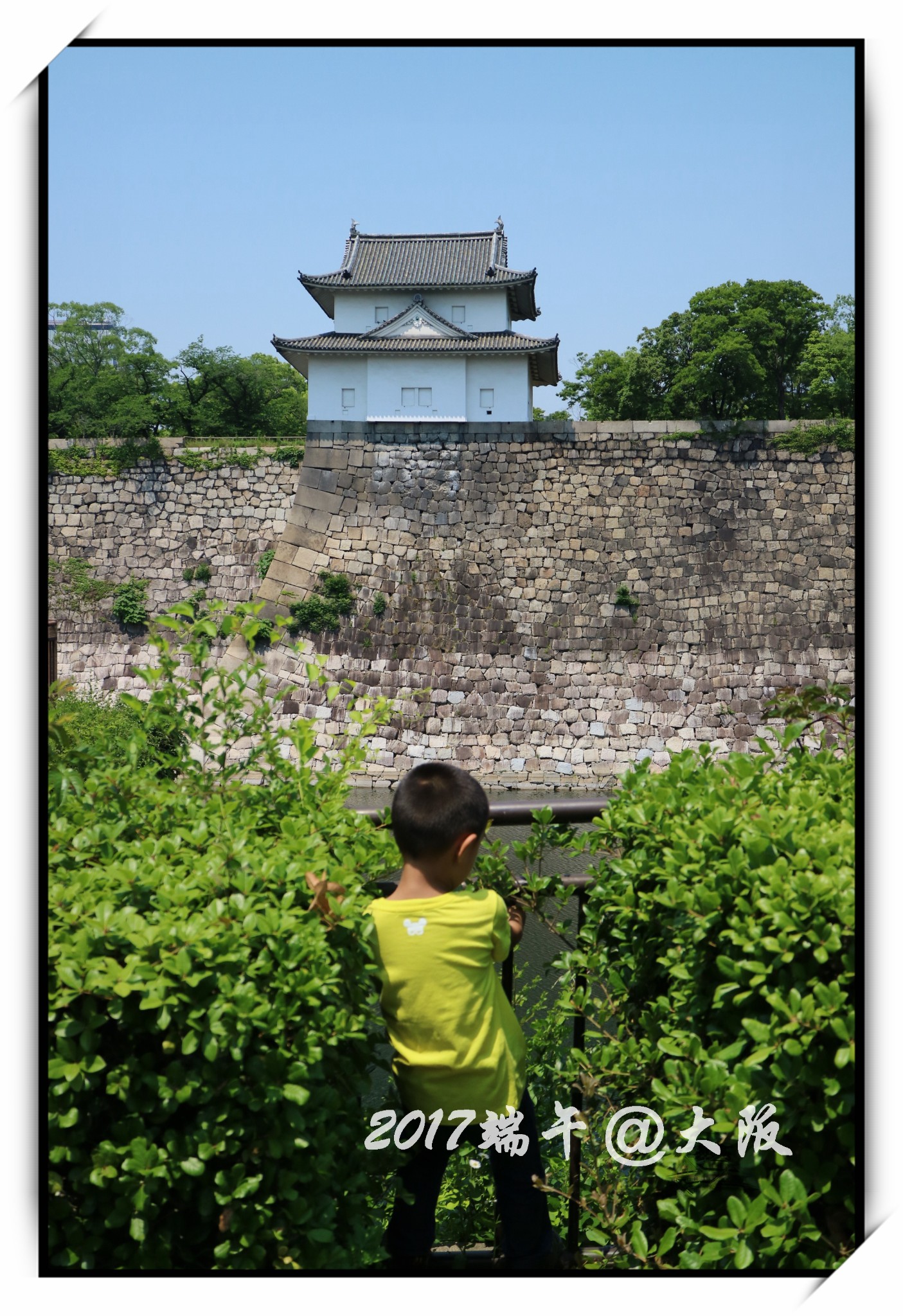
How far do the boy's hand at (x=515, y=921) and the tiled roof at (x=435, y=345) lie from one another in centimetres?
1214

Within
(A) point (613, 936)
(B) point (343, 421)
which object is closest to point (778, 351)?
(B) point (343, 421)

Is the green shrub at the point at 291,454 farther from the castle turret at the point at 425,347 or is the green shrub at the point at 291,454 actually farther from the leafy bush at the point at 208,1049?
the leafy bush at the point at 208,1049

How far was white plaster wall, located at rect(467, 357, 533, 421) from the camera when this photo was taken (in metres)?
13.0

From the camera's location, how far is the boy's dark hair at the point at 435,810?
1.14 meters

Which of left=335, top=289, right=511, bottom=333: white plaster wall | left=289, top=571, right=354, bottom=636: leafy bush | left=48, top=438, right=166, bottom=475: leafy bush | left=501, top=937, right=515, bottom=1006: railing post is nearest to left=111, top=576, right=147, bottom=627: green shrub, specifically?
left=48, top=438, right=166, bottom=475: leafy bush

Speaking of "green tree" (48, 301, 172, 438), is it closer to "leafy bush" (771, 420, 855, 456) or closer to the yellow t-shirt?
"leafy bush" (771, 420, 855, 456)

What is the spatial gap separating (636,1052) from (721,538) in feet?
37.2

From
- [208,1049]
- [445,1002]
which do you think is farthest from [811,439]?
[208,1049]

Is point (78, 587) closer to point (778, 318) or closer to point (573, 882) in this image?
point (778, 318)

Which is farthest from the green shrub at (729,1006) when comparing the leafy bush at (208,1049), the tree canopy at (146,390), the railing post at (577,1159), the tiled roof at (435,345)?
the tiled roof at (435,345)

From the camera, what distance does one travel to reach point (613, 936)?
4.14 ft

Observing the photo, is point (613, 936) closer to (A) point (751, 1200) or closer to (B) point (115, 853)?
(A) point (751, 1200)

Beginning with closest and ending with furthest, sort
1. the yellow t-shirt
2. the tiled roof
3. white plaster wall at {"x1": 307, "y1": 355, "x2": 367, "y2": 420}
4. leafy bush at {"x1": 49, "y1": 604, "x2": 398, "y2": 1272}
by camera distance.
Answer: leafy bush at {"x1": 49, "y1": 604, "x2": 398, "y2": 1272} < the yellow t-shirt < the tiled roof < white plaster wall at {"x1": 307, "y1": 355, "x2": 367, "y2": 420}

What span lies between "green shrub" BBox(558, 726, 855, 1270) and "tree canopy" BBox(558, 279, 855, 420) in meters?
11.6
